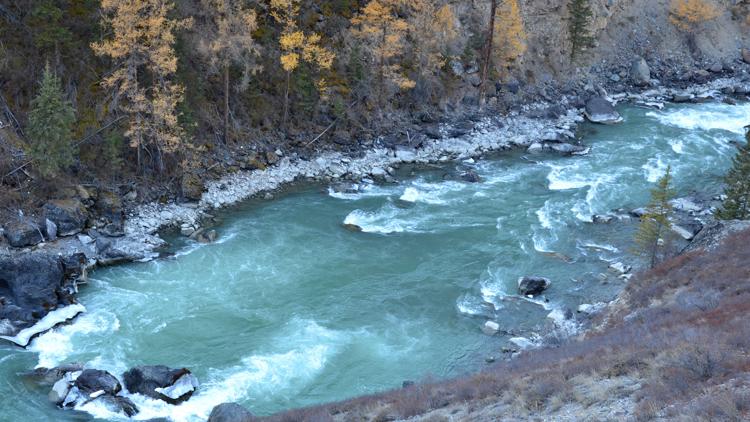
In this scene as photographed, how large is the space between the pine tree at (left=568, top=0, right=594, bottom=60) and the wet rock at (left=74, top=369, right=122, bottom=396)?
43.5 m

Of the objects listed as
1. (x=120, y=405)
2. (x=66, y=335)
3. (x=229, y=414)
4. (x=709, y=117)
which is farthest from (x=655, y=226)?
(x=709, y=117)

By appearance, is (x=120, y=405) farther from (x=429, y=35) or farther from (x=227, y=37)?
(x=429, y=35)

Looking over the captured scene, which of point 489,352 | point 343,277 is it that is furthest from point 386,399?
point 343,277

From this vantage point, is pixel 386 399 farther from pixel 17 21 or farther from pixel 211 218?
pixel 17 21

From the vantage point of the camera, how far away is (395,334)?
77.7ft

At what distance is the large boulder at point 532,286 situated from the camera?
84.5 feet

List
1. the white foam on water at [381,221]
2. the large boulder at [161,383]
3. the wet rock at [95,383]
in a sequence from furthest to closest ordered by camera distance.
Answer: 1. the white foam on water at [381,221]
2. the large boulder at [161,383]
3. the wet rock at [95,383]

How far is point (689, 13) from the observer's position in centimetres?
6019

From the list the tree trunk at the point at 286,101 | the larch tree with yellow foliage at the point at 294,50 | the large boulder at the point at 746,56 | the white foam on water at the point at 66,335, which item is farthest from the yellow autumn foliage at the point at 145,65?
the large boulder at the point at 746,56

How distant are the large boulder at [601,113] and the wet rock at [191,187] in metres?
27.2

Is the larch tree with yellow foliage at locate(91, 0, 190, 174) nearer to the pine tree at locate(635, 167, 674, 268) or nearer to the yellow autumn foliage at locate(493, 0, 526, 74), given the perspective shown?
the pine tree at locate(635, 167, 674, 268)

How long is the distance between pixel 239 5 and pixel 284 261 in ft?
47.3

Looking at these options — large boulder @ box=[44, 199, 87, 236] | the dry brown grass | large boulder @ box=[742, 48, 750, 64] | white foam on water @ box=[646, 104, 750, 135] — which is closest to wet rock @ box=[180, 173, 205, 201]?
large boulder @ box=[44, 199, 87, 236]

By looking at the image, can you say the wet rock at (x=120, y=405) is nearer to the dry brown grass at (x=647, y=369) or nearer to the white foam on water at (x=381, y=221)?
the dry brown grass at (x=647, y=369)
